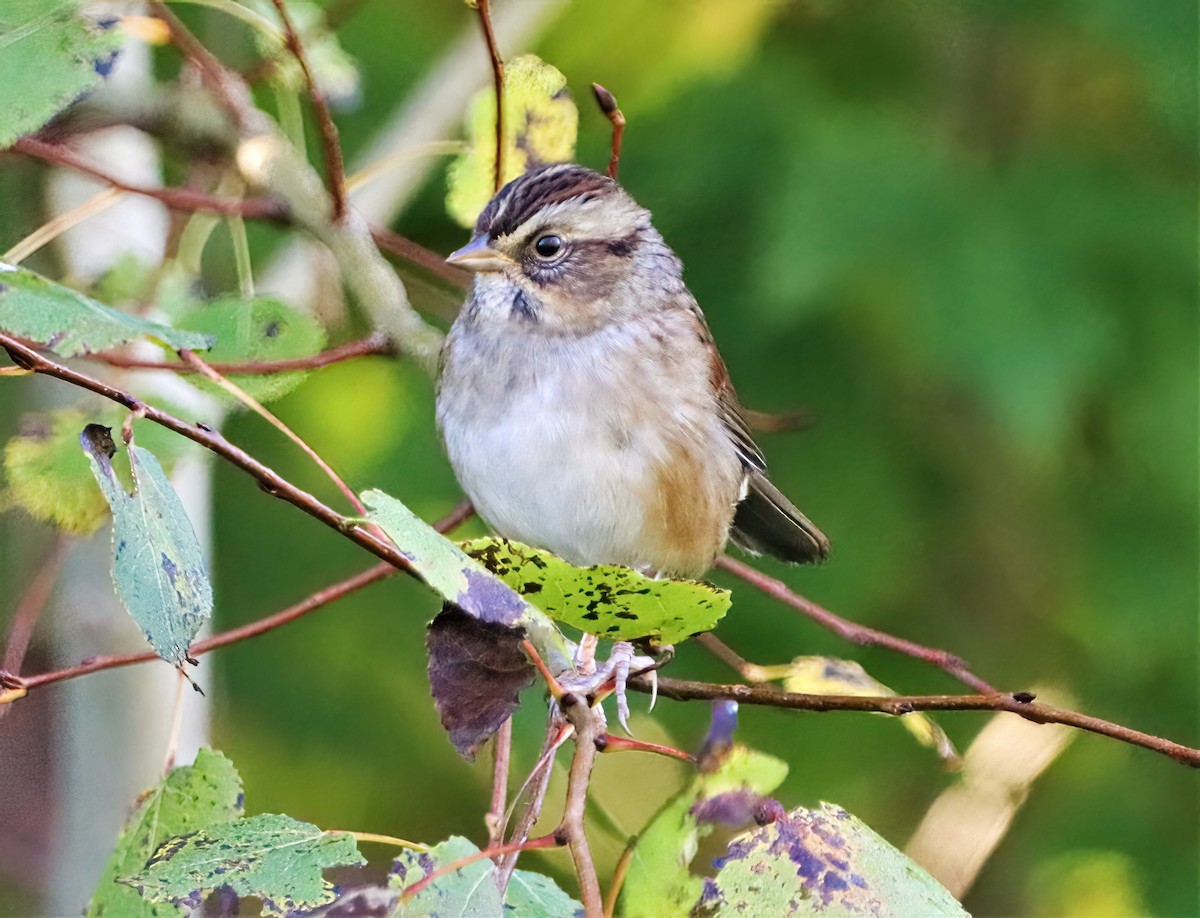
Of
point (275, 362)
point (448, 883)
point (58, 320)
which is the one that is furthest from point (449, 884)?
point (275, 362)

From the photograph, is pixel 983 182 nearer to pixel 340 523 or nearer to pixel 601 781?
pixel 601 781

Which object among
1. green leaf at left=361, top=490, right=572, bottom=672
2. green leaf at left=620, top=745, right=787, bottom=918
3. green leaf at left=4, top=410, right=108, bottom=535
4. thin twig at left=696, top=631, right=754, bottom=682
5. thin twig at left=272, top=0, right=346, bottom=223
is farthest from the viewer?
thin twig at left=696, top=631, right=754, bottom=682

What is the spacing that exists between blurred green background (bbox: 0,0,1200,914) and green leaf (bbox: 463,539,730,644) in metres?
0.65

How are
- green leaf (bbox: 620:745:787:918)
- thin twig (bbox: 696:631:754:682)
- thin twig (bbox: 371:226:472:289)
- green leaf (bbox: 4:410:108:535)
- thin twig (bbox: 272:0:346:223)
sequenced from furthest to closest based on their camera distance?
1. thin twig (bbox: 371:226:472:289)
2. thin twig (bbox: 696:631:754:682)
3. green leaf (bbox: 4:410:108:535)
4. thin twig (bbox: 272:0:346:223)
5. green leaf (bbox: 620:745:787:918)

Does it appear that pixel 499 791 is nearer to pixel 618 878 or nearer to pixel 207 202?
pixel 618 878

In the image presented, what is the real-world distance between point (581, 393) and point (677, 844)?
0.44 m

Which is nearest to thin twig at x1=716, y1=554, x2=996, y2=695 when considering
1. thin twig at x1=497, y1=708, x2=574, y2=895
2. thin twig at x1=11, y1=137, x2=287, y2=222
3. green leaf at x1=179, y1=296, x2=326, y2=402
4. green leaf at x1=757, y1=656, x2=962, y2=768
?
green leaf at x1=757, y1=656, x2=962, y2=768

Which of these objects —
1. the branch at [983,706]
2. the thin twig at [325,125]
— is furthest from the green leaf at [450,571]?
the thin twig at [325,125]

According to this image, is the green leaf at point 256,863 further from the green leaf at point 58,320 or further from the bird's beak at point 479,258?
the bird's beak at point 479,258

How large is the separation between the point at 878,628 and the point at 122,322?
1.03 m

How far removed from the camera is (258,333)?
3.54ft

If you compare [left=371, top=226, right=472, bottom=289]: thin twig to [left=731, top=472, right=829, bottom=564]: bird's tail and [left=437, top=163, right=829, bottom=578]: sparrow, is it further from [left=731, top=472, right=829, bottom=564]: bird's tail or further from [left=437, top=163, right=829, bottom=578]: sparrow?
[left=731, top=472, right=829, bottom=564]: bird's tail

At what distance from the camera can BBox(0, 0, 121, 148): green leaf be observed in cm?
83

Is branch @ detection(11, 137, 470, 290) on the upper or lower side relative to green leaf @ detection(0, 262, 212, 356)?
lower
